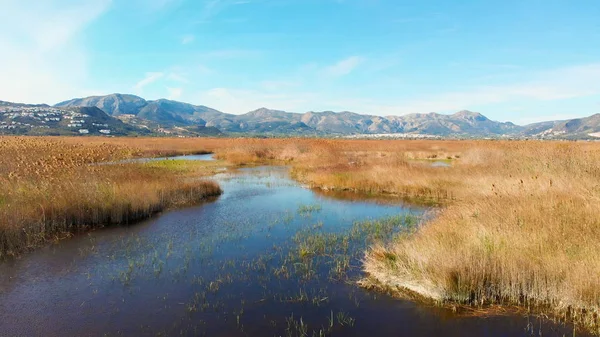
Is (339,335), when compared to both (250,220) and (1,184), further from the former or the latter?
(1,184)

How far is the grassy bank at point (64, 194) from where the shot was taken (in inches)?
543

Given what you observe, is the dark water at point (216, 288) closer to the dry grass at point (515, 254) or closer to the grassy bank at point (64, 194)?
the dry grass at point (515, 254)

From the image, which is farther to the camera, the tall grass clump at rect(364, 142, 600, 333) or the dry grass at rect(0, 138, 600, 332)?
the dry grass at rect(0, 138, 600, 332)

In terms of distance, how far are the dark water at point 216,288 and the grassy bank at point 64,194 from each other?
3.88 feet

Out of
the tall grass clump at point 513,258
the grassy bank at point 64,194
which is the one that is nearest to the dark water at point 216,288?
the tall grass clump at point 513,258

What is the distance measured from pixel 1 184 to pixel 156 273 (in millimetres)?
10472

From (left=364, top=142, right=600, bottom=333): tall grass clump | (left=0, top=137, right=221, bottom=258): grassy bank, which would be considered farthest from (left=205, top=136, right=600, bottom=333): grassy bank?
(left=0, top=137, right=221, bottom=258): grassy bank

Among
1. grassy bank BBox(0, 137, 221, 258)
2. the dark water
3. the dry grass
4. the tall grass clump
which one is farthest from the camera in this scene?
grassy bank BBox(0, 137, 221, 258)

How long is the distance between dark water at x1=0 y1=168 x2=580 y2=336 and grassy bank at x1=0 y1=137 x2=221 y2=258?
3.88 feet

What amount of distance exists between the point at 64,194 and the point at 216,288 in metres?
10.6

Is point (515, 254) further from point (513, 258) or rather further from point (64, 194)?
point (64, 194)

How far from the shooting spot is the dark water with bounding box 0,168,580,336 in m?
8.07

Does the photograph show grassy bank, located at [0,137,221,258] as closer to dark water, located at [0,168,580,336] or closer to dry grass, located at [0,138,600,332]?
dark water, located at [0,168,580,336]

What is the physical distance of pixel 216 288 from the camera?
1018 cm
